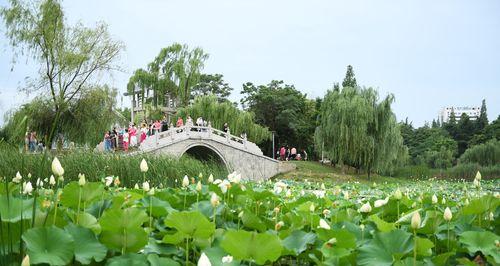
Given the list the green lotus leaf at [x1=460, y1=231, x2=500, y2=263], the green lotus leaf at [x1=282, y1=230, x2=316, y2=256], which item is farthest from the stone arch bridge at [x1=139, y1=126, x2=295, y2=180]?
the green lotus leaf at [x1=460, y1=231, x2=500, y2=263]

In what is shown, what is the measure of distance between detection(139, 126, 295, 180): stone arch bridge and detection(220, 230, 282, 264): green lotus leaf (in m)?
18.9

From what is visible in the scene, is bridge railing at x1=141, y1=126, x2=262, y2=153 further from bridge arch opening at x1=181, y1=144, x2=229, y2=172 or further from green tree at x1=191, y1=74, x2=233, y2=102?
green tree at x1=191, y1=74, x2=233, y2=102

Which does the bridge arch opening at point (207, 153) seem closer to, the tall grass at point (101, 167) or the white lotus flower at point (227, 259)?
the tall grass at point (101, 167)

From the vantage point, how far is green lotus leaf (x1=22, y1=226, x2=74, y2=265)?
127 centimetres

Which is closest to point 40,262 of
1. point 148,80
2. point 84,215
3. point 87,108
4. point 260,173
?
point 84,215

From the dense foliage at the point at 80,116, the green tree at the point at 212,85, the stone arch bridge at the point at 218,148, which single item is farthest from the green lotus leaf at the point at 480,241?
the green tree at the point at 212,85

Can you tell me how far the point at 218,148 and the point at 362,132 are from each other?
23.9ft

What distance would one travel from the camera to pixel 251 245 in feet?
4.32

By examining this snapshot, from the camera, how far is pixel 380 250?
149 centimetres

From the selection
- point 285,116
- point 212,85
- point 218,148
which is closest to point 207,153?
point 218,148

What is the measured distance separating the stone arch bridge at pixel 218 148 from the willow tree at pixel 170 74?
29.4ft

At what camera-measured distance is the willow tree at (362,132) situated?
25.0 meters

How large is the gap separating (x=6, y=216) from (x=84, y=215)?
227mm

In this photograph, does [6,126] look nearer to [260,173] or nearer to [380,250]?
[260,173]
